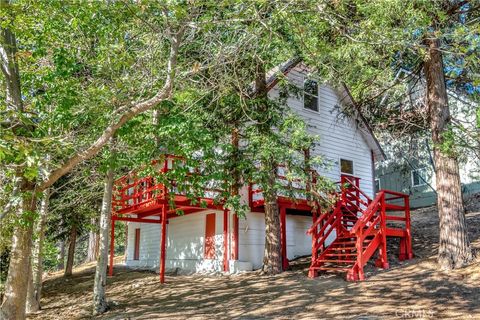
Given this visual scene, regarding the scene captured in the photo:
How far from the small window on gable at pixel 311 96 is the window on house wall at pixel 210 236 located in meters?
5.74

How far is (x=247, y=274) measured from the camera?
13.4 m

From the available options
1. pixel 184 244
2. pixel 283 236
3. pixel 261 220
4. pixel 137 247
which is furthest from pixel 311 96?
pixel 137 247

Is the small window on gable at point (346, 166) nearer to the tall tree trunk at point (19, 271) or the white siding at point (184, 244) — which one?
the white siding at point (184, 244)

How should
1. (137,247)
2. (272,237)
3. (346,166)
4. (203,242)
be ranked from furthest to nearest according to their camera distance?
1. (137,247)
2. (346,166)
3. (203,242)
4. (272,237)

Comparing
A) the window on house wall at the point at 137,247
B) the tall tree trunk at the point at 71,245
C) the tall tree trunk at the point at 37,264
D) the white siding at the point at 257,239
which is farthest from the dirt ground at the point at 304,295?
the window on house wall at the point at 137,247

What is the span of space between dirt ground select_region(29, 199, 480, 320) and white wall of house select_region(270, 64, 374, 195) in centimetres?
409

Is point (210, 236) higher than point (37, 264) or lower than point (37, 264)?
higher

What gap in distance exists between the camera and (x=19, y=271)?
27.7 ft

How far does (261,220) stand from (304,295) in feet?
17.8

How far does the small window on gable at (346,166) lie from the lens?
17906mm

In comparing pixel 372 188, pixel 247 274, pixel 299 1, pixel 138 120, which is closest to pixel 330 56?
pixel 299 1

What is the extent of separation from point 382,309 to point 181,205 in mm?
7635

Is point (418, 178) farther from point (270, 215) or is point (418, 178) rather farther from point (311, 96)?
point (270, 215)

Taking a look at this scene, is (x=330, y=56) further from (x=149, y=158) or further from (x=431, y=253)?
(x=431, y=253)
